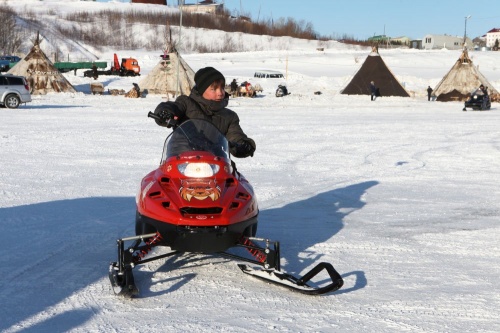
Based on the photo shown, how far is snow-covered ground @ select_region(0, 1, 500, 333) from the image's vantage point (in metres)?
4.87

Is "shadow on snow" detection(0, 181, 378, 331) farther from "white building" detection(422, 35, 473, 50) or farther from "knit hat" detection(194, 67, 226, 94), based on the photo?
Result: "white building" detection(422, 35, 473, 50)

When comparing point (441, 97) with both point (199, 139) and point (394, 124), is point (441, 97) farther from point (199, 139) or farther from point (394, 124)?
point (199, 139)

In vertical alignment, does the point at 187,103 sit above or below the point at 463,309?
above

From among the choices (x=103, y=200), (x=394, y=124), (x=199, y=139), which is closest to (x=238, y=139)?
(x=199, y=139)

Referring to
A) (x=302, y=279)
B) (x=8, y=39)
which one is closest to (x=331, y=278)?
(x=302, y=279)

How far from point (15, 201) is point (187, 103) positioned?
374cm

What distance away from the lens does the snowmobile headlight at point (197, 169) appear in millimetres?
5617

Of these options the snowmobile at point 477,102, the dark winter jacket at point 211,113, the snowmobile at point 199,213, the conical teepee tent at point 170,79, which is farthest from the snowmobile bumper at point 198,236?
the conical teepee tent at point 170,79

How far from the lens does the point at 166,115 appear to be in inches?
237

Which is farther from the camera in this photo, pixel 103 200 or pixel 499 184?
pixel 499 184

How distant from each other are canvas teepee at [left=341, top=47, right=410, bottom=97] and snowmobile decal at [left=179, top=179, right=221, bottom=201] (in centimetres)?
3935

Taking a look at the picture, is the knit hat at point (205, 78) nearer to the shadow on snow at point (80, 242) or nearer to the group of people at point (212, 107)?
the group of people at point (212, 107)

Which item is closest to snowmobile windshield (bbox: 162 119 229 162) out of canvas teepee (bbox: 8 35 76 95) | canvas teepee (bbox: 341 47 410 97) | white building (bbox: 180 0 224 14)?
canvas teepee (bbox: 8 35 76 95)

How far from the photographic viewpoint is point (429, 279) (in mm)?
5961
